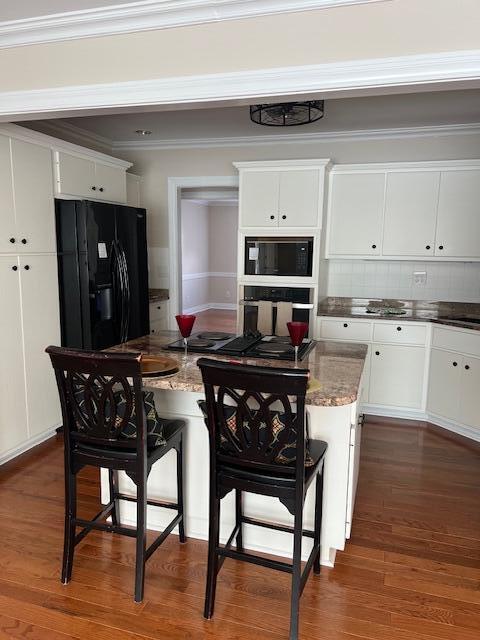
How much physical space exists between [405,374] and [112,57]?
3.33 metres

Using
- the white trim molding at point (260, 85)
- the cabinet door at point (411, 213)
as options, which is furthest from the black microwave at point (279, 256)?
the white trim molding at point (260, 85)

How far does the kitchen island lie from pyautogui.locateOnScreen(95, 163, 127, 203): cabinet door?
6.48 ft

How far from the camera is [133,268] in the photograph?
4.20 meters

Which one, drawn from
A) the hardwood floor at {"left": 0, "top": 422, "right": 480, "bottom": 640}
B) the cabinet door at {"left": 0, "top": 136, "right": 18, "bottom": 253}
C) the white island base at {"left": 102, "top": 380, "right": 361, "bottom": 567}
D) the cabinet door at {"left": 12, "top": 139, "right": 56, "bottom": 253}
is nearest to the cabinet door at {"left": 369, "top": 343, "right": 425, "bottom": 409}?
the hardwood floor at {"left": 0, "top": 422, "right": 480, "bottom": 640}

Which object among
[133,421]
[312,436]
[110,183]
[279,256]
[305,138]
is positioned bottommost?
[312,436]

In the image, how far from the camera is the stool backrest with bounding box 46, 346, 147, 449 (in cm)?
177

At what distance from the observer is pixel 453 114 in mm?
3816

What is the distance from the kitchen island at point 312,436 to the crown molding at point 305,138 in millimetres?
2636

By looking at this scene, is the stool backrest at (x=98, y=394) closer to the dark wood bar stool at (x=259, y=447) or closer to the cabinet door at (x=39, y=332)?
the dark wood bar stool at (x=259, y=447)

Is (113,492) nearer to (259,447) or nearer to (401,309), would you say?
(259,447)

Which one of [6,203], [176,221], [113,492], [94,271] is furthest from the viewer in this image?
[176,221]

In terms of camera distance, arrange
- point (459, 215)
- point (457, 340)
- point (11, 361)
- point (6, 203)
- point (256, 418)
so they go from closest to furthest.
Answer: point (256, 418), point (6, 203), point (11, 361), point (457, 340), point (459, 215)

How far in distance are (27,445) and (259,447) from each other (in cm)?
236

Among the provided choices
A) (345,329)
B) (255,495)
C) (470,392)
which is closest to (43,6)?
(255,495)
